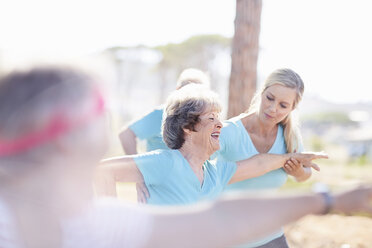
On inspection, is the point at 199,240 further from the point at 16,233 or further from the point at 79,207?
the point at 16,233

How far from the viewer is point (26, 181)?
1.07m

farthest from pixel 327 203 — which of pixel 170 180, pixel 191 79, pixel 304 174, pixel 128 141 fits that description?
pixel 128 141

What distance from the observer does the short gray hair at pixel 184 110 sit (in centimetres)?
227

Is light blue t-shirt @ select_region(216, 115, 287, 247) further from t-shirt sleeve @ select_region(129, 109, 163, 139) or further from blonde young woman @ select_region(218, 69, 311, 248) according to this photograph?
t-shirt sleeve @ select_region(129, 109, 163, 139)

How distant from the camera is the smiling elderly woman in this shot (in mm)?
2092

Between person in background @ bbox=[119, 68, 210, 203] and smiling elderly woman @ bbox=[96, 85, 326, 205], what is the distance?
34.6 inches

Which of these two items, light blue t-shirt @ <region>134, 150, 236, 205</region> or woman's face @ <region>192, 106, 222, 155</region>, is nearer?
light blue t-shirt @ <region>134, 150, 236, 205</region>

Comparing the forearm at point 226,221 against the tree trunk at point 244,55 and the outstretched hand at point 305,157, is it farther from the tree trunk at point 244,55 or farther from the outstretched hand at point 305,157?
the tree trunk at point 244,55

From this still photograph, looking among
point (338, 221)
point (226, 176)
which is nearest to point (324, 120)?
point (338, 221)

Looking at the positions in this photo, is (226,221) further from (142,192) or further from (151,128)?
(151,128)

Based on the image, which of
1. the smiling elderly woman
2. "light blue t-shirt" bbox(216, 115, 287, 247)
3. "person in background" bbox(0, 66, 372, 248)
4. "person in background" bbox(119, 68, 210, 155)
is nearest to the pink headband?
"person in background" bbox(0, 66, 372, 248)

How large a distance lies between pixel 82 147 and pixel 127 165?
1.00 m

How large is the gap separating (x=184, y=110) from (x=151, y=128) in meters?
1.19

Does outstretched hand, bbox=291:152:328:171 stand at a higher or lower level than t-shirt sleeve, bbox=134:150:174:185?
lower
